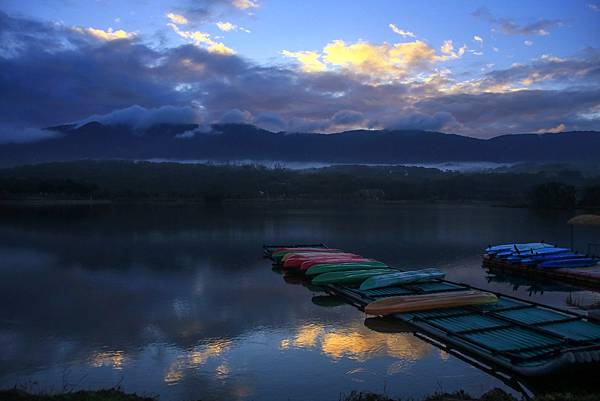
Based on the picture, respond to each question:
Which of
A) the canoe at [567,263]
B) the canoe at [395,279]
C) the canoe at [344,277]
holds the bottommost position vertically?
the canoe at [567,263]

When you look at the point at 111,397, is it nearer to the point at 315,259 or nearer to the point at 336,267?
the point at 336,267

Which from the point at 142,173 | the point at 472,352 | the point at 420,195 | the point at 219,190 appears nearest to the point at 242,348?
the point at 472,352

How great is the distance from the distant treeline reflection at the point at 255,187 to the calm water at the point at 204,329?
7765 centimetres

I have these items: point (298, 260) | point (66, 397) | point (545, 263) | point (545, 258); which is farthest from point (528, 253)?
point (66, 397)

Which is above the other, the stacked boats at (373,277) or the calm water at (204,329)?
the stacked boats at (373,277)

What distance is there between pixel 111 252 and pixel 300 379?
2495 centimetres

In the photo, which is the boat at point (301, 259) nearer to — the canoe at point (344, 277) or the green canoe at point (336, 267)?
the green canoe at point (336, 267)

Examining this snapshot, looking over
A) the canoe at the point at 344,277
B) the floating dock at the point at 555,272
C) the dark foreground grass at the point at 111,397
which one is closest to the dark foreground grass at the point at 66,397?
the dark foreground grass at the point at 111,397

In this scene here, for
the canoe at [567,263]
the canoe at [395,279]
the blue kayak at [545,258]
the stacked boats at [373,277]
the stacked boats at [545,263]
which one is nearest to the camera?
the stacked boats at [373,277]

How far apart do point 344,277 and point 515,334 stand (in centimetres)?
938

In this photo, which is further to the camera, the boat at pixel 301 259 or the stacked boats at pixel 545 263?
the boat at pixel 301 259

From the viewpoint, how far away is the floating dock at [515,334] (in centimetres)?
1130

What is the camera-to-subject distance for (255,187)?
162250 millimetres

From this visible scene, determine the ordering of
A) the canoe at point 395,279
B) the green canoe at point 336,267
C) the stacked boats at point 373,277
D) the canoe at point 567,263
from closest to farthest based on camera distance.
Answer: the stacked boats at point 373,277 → the canoe at point 395,279 → the green canoe at point 336,267 → the canoe at point 567,263
